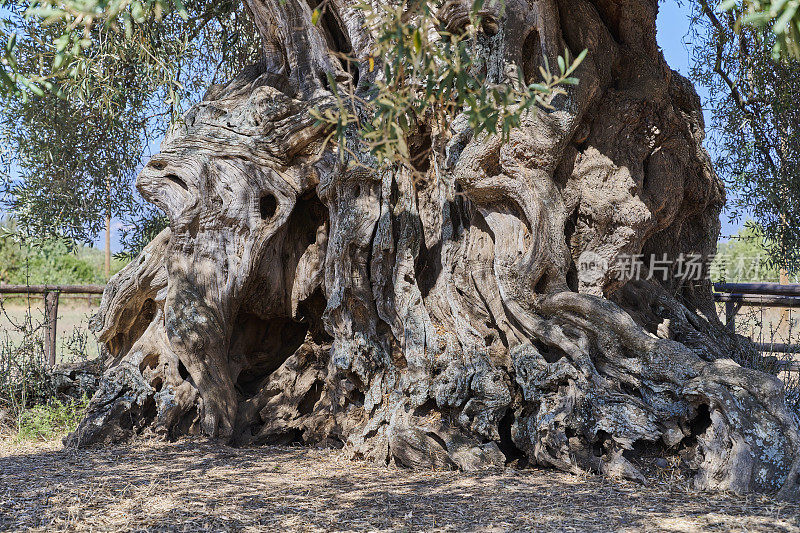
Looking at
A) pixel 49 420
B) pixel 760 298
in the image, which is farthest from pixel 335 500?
pixel 760 298

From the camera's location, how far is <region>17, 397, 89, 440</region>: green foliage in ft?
19.7

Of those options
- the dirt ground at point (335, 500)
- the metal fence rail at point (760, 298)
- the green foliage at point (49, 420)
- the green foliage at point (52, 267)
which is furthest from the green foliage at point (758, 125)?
the green foliage at point (52, 267)

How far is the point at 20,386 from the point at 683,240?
6.71m

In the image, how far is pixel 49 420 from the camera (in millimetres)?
6254

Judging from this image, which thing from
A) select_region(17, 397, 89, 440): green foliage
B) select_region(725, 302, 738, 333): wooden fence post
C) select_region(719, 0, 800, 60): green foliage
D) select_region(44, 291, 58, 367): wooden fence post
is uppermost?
select_region(719, 0, 800, 60): green foliage

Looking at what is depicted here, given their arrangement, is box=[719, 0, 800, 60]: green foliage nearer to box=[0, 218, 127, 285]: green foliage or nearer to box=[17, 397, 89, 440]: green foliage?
box=[17, 397, 89, 440]: green foliage

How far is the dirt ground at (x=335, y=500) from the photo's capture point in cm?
354

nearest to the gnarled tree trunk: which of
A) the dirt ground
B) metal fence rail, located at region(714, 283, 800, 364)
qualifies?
the dirt ground

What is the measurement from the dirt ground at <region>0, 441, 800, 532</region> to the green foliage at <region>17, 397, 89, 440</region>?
871mm

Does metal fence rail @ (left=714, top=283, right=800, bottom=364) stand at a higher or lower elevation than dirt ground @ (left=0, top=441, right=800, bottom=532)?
higher

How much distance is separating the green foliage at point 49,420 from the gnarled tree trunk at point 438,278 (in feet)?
1.99

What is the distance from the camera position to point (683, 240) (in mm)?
6914

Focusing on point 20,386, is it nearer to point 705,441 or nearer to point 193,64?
point 193,64

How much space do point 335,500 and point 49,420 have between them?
353 centimetres
